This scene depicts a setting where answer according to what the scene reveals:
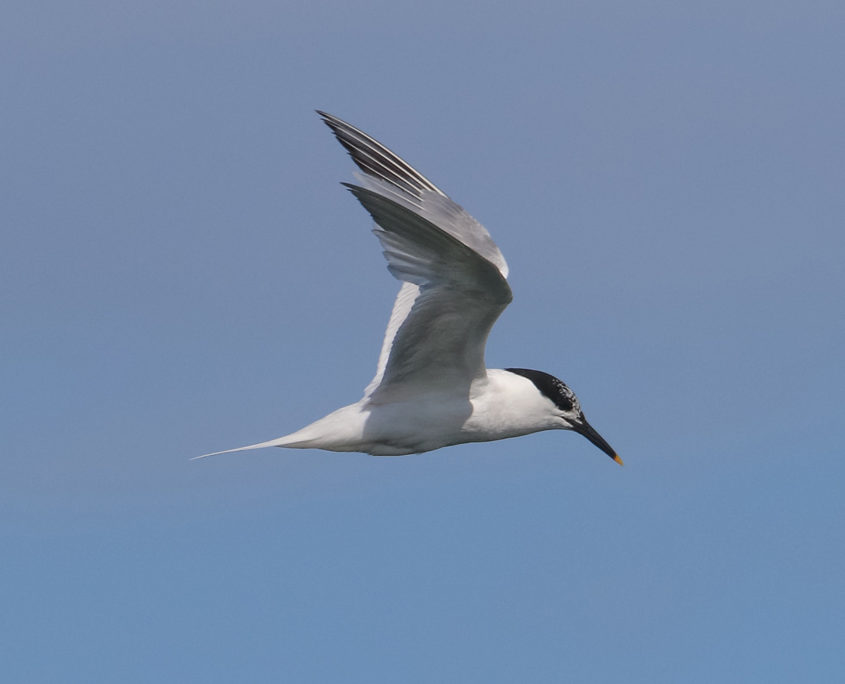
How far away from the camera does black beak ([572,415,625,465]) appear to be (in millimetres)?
11109

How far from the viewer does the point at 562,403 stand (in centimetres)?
1079

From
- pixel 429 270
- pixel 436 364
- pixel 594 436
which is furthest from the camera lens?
pixel 594 436

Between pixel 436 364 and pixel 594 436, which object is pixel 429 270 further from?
pixel 594 436

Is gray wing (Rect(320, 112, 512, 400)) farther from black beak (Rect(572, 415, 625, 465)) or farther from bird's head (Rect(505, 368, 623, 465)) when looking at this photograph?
black beak (Rect(572, 415, 625, 465))

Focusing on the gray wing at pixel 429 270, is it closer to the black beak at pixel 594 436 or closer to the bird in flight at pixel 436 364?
the bird in flight at pixel 436 364

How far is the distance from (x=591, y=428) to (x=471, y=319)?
2207 millimetres

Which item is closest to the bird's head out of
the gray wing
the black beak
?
the black beak

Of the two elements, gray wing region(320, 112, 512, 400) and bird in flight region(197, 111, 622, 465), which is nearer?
gray wing region(320, 112, 512, 400)

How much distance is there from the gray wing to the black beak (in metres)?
1.39

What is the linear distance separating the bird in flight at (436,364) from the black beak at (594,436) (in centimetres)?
2

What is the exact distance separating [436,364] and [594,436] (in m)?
1.98

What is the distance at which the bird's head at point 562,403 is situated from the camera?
1065cm

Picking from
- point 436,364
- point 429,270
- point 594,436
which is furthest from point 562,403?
point 429,270

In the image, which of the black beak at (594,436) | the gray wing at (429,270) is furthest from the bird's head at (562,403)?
the gray wing at (429,270)
